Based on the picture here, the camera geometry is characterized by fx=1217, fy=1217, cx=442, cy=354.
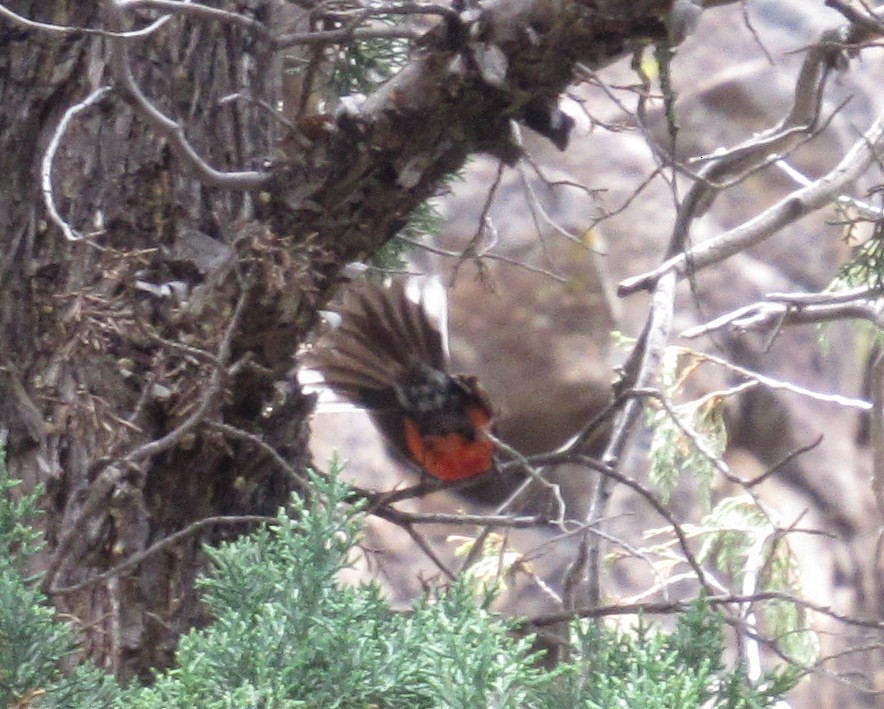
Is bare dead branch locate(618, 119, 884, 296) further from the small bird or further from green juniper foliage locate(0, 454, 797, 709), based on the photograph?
green juniper foliage locate(0, 454, 797, 709)

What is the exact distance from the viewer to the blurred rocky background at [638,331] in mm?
6500

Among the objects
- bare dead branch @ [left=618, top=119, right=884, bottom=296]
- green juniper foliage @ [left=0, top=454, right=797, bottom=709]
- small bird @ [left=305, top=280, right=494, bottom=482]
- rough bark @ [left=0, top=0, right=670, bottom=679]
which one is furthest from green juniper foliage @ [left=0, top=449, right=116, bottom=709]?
bare dead branch @ [left=618, top=119, right=884, bottom=296]

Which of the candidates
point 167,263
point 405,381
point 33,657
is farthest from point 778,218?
point 33,657

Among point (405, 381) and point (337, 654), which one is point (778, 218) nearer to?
point (405, 381)

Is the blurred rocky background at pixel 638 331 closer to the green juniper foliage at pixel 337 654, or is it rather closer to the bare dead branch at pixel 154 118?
the bare dead branch at pixel 154 118

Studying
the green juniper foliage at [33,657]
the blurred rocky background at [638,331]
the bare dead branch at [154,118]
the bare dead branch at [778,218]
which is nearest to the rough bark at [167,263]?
the bare dead branch at [154,118]

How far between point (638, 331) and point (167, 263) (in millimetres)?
5295

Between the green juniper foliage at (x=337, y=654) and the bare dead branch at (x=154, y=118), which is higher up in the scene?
the bare dead branch at (x=154, y=118)

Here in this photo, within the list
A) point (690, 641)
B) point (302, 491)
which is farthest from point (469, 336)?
point (690, 641)

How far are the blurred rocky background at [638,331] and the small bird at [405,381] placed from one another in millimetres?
3604

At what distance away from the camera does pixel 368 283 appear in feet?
7.29

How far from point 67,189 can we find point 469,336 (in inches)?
201

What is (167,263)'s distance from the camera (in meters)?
1.66

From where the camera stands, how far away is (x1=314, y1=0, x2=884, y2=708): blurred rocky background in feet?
21.3
